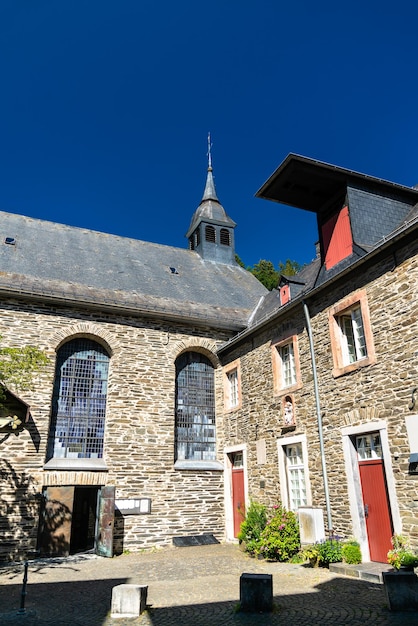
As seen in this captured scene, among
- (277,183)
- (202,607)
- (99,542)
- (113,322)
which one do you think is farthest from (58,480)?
(277,183)

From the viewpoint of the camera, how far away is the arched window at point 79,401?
1170cm

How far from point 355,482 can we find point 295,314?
378cm

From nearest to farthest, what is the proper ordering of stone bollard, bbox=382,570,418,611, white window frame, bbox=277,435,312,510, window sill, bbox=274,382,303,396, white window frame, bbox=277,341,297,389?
stone bollard, bbox=382,570,418,611, white window frame, bbox=277,435,312,510, window sill, bbox=274,382,303,396, white window frame, bbox=277,341,297,389

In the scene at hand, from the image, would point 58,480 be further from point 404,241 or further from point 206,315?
point 404,241

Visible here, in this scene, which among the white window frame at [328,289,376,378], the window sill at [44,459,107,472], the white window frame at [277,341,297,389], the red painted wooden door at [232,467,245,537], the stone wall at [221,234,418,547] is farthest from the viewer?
the red painted wooden door at [232,467,245,537]

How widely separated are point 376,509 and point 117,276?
963 centimetres

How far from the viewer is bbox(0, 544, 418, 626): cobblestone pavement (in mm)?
5133

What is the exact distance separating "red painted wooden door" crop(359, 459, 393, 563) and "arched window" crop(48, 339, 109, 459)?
6726 mm

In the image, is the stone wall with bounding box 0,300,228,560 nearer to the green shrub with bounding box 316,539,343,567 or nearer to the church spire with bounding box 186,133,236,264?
the green shrub with bounding box 316,539,343,567

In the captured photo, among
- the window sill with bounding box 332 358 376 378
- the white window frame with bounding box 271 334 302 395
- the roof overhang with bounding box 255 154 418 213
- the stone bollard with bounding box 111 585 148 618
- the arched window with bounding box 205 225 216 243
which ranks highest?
the arched window with bounding box 205 225 216 243

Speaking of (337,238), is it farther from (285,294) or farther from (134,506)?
(134,506)

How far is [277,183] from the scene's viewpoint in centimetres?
1076

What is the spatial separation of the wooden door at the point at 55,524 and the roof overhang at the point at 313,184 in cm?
853

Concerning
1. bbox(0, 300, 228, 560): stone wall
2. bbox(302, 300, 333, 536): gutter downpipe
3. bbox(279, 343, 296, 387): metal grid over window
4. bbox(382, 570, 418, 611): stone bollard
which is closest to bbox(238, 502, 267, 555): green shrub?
bbox(302, 300, 333, 536): gutter downpipe
